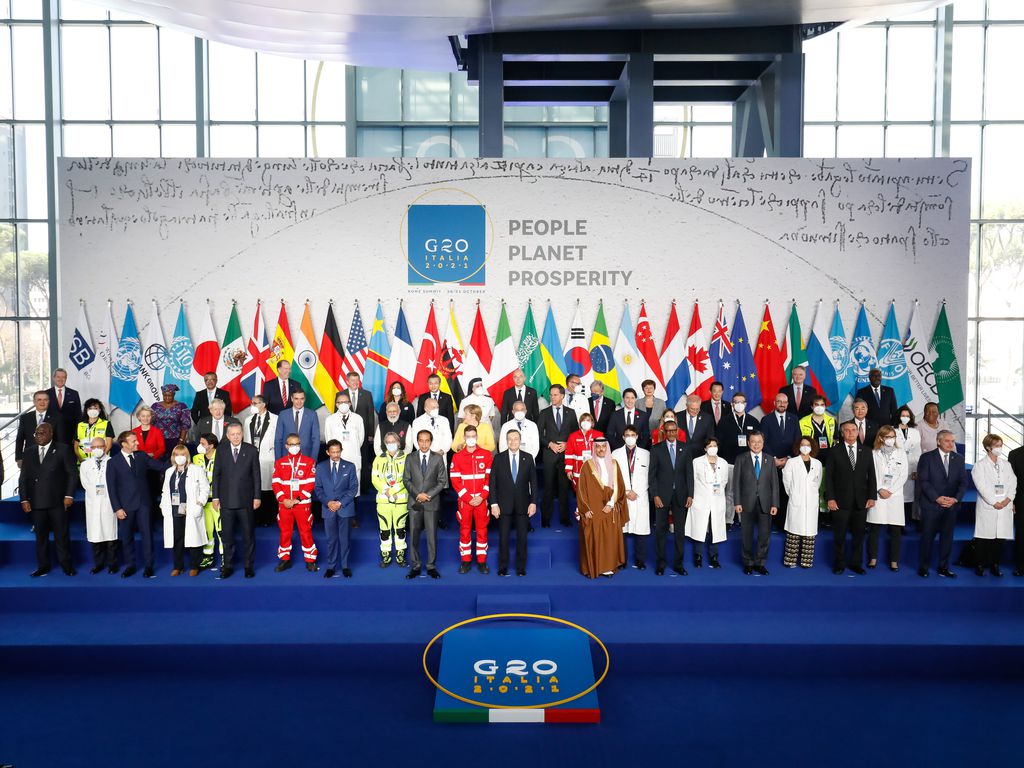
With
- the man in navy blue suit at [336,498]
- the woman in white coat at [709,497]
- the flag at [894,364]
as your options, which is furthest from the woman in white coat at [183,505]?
the flag at [894,364]

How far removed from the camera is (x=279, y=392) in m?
9.66

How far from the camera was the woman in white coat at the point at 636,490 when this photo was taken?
815 centimetres

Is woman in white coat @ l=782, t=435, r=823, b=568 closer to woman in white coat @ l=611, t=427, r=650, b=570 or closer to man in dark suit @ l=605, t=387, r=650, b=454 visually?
woman in white coat @ l=611, t=427, r=650, b=570

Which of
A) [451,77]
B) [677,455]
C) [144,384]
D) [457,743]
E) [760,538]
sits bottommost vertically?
[457,743]

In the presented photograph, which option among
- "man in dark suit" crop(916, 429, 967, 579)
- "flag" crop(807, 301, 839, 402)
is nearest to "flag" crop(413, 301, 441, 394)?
"flag" crop(807, 301, 839, 402)

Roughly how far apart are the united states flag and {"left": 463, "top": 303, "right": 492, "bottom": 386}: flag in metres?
1.37

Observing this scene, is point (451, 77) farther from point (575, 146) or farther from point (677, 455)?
point (677, 455)

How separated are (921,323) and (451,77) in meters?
10.9

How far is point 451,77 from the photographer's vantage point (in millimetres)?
16672

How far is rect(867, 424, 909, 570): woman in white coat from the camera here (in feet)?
26.3

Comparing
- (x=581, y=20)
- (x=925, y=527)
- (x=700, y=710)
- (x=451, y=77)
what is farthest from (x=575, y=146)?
(x=700, y=710)

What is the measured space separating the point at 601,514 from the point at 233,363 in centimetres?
541

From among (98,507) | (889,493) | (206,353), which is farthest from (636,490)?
(206,353)

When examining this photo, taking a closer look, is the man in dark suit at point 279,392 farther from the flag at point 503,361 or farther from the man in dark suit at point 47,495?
the flag at point 503,361
